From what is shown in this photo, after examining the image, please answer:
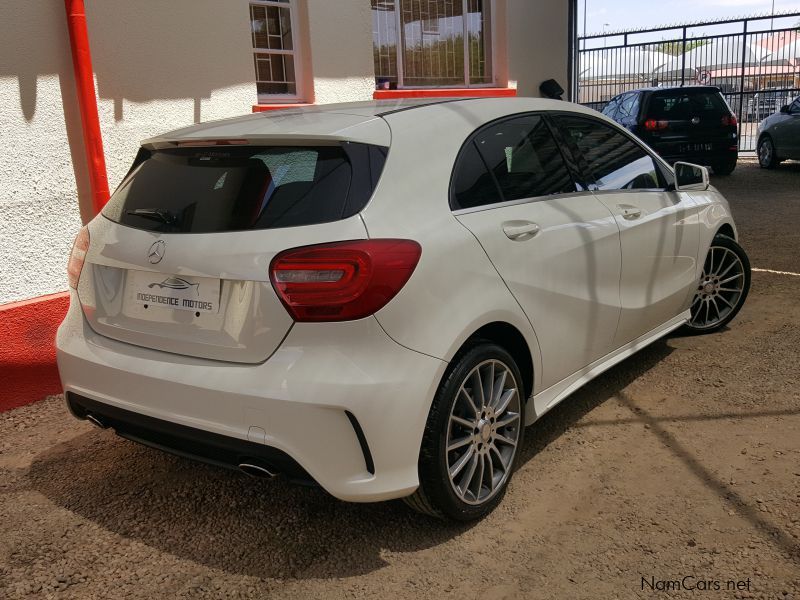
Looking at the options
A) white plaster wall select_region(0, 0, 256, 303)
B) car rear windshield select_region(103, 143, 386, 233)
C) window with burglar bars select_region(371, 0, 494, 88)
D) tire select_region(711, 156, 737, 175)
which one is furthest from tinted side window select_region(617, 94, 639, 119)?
car rear windshield select_region(103, 143, 386, 233)

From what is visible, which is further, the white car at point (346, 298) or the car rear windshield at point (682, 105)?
the car rear windshield at point (682, 105)

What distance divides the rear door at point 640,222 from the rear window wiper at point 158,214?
2.01m

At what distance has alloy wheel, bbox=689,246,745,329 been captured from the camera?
5414 mm

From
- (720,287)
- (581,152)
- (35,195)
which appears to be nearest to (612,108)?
(720,287)

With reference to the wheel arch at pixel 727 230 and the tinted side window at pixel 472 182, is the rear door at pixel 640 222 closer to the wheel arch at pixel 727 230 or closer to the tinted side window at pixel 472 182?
the wheel arch at pixel 727 230

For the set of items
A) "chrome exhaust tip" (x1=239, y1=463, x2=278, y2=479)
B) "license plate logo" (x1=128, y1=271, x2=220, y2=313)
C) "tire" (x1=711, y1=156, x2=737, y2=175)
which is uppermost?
"license plate logo" (x1=128, y1=271, x2=220, y2=313)

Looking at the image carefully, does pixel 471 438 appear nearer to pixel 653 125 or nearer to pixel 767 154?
pixel 653 125

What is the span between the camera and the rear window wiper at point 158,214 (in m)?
3.10

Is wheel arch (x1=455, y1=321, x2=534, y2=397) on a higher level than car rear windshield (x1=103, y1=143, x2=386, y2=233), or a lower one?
lower

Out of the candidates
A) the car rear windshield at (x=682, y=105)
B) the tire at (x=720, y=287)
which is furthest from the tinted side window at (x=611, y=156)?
the car rear windshield at (x=682, y=105)

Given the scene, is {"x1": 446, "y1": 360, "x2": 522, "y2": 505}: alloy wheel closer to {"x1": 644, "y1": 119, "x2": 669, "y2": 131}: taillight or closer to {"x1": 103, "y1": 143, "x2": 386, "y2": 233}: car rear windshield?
{"x1": 103, "y1": 143, "x2": 386, "y2": 233}: car rear windshield

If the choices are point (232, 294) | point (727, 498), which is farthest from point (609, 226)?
point (232, 294)

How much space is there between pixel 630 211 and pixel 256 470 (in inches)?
95.6

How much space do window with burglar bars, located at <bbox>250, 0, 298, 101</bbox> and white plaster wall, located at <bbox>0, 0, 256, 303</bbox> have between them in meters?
0.81
